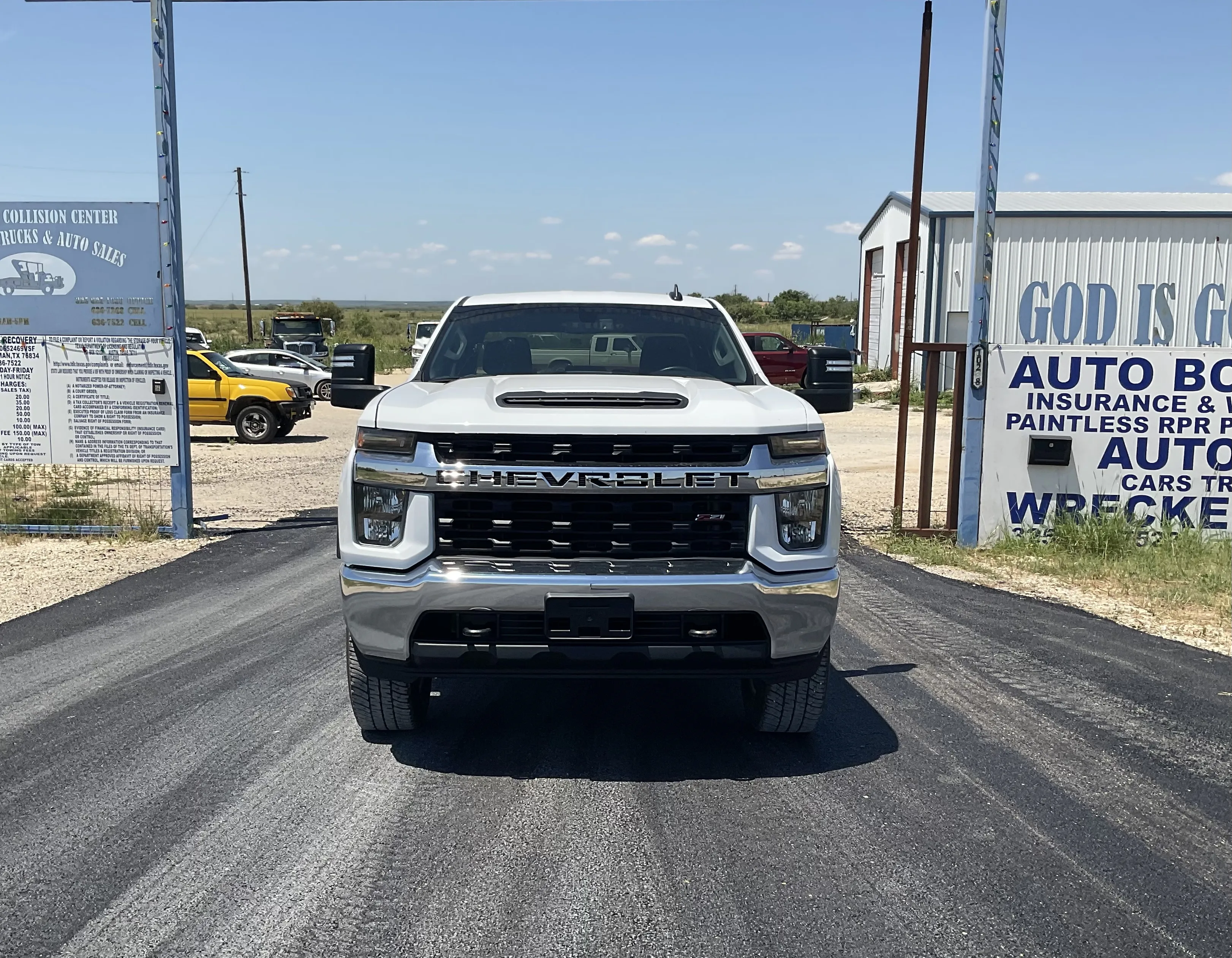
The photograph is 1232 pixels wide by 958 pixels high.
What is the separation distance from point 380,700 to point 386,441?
46.4 inches

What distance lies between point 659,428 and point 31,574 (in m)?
6.78

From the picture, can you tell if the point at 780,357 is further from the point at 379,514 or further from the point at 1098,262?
the point at 379,514

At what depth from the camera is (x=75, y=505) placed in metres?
11.4

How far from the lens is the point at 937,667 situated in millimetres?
6305

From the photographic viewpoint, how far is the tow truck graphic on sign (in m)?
10.4

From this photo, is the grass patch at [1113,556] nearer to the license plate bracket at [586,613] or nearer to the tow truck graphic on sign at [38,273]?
the license plate bracket at [586,613]

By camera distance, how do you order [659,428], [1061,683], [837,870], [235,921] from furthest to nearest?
1. [1061,683]
2. [659,428]
3. [837,870]
4. [235,921]

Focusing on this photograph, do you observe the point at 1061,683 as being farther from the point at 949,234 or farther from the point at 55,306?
the point at 949,234

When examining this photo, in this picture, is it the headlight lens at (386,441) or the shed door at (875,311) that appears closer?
the headlight lens at (386,441)

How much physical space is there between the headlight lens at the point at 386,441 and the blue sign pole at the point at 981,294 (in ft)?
21.6

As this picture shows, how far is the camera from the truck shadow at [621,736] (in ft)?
15.6

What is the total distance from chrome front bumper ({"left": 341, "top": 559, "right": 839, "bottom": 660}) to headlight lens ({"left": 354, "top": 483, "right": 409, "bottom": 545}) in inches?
4.9

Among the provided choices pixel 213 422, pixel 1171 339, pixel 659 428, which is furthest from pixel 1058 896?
pixel 1171 339

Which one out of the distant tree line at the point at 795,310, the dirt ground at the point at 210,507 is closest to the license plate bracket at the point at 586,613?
the dirt ground at the point at 210,507
